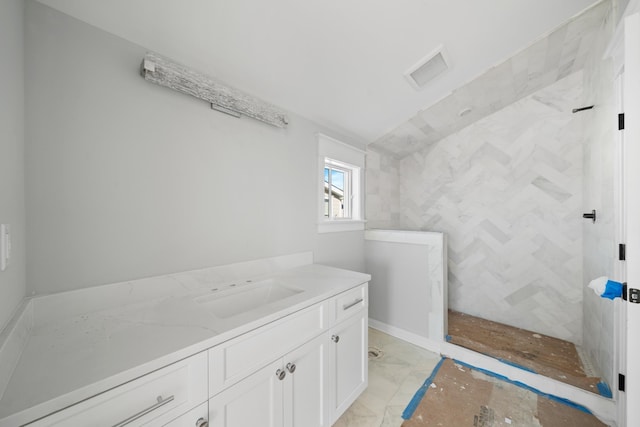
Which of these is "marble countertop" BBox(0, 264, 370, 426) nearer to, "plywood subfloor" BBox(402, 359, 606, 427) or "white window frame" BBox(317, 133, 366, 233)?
"white window frame" BBox(317, 133, 366, 233)

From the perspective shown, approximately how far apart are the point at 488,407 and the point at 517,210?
191cm

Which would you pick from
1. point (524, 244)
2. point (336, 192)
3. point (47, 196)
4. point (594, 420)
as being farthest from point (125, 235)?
point (524, 244)

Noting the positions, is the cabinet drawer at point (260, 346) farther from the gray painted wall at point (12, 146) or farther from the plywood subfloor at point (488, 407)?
the plywood subfloor at point (488, 407)

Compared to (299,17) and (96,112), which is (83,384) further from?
(299,17)

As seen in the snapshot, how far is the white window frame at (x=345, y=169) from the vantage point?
2088 millimetres

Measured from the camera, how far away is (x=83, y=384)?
572mm

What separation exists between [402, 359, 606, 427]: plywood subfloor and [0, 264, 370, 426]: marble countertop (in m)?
1.14

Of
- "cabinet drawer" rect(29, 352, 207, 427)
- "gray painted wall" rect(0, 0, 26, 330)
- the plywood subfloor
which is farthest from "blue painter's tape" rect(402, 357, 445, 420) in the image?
"gray painted wall" rect(0, 0, 26, 330)

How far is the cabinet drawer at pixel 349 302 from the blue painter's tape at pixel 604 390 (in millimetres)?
1612

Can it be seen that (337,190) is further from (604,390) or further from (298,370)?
(604,390)

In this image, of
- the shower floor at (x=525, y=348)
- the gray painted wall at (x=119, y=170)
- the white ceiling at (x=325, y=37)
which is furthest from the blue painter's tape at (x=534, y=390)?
the white ceiling at (x=325, y=37)

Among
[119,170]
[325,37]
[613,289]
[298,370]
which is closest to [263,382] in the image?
[298,370]

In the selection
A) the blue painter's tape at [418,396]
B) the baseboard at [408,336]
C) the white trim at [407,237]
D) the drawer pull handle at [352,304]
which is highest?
the white trim at [407,237]

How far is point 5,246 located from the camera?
674 mm
